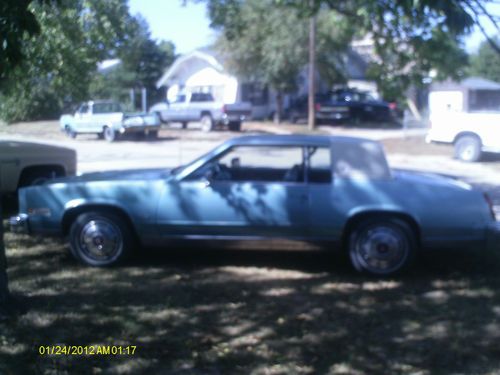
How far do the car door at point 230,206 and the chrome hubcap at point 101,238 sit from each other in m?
0.48

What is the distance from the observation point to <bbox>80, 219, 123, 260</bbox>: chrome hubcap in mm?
6285

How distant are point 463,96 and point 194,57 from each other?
14521 millimetres

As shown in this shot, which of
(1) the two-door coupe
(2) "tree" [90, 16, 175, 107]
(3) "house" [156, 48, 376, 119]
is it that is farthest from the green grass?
(3) "house" [156, 48, 376, 119]

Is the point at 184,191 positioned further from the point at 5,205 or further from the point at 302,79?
the point at 302,79

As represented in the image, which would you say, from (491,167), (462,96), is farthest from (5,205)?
(462,96)

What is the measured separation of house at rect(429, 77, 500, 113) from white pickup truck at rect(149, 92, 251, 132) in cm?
857

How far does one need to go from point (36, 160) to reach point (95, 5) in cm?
318

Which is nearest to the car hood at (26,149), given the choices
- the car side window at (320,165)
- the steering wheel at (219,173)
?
the steering wheel at (219,173)

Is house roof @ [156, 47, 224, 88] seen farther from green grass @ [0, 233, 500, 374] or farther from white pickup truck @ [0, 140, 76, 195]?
green grass @ [0, 233, 500, 374]

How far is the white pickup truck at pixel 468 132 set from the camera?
1677 cm

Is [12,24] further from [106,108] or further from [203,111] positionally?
[203,111]

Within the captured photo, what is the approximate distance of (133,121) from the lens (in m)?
24.7

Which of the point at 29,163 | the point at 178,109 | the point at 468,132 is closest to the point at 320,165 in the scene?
the point at 29,163

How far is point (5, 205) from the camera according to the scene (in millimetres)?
9648
